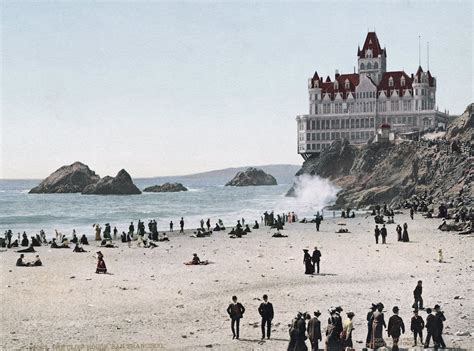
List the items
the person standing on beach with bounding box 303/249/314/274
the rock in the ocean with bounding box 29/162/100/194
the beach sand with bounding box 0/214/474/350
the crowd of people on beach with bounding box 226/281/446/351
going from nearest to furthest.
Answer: the crowd of people on beach with bounding box 226/281/446/351, the beach sand with bounding box 0/214/474/350, the person standing on beach with bounding box 303/249/314/274, the rock in the ocean with bounding box 29/162/100/194

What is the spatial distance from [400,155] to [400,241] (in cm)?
6404

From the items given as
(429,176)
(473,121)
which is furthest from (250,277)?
(473,121)

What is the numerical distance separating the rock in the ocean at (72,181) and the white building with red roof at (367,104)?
267 ft

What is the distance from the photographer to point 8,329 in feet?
64.7

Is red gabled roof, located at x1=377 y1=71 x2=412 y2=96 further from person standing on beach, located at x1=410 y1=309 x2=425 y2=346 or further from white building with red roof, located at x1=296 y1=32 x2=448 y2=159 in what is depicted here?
person standing on beach, located at x1=410 y1=309 x2=425 y2=346

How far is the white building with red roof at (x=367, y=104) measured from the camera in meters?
131

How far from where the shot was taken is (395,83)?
13575 cm

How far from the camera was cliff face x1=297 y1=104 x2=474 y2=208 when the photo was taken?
271 ft

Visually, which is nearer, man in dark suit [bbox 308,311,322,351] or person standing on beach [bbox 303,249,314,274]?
man in dark suit [bbox 308,311,322,351]

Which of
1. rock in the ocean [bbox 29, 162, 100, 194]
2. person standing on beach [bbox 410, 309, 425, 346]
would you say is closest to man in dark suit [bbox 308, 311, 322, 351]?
person standing on beach [bbox 410, 309, 425, 346]

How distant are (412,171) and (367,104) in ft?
139

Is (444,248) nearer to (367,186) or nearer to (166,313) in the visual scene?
(166,313)

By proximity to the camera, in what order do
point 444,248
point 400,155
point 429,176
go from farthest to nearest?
point 400,155 < point 429,176 < point 444,248

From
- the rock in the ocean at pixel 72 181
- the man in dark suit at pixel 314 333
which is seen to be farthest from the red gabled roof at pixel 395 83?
the man in dark suit at pixel 314 333
